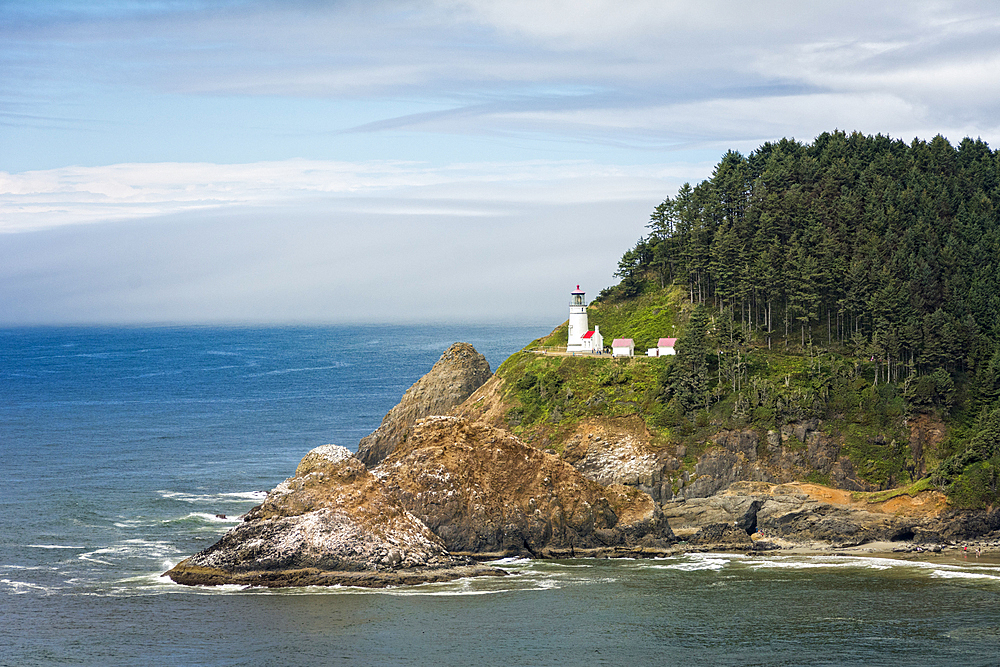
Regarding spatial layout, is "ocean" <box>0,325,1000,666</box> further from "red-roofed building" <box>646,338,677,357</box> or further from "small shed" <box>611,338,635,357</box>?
"small shed" <box>611,338,635,357</box>

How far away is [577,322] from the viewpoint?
113 metres

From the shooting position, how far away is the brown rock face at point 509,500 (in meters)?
77.0

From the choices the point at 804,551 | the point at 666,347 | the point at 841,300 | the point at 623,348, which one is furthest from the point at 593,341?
the point at 804,551

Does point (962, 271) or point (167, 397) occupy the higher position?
point (962, 271)

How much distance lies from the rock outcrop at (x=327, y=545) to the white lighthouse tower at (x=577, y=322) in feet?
132

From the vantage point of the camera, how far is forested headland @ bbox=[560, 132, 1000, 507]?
91000 millimetres

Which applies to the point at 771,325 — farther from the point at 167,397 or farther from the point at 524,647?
the point at 167,397

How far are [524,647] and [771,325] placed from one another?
5936 centimetres

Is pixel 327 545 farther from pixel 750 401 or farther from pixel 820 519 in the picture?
pixel 750 401

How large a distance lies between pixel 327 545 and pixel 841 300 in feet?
188

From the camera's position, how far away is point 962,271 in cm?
10269

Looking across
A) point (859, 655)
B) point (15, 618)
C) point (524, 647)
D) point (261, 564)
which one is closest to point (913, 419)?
point (859, 655)

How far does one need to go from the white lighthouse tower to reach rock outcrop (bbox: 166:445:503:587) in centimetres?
4024

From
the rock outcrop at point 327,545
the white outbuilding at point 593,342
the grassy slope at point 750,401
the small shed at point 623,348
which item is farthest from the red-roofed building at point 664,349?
the rock outcrop at point 327,545
